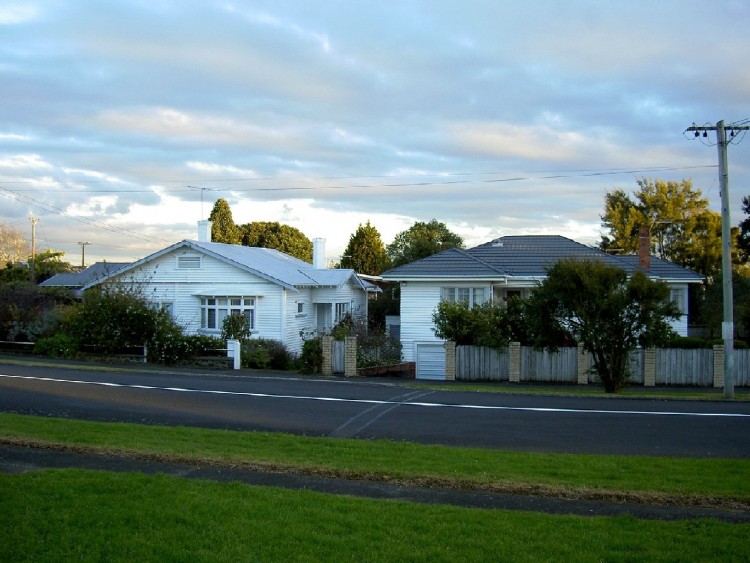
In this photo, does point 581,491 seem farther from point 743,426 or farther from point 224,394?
point 224,394

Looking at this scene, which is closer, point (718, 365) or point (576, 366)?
point (718, 365)

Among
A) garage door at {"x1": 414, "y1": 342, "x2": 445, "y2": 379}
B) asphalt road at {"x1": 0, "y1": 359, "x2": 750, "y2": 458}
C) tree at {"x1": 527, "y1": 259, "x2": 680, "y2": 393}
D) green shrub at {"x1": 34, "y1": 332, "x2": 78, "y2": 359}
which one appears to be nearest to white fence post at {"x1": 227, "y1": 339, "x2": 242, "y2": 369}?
asphalt road at {"x1": 0, "y1": 359, "x2": 750, "y2": 458}

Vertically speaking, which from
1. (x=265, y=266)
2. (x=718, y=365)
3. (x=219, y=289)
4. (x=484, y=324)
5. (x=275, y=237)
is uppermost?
(x=275, y=237)

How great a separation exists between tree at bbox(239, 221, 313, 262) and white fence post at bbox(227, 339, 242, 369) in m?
45.4

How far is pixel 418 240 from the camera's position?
55438mm

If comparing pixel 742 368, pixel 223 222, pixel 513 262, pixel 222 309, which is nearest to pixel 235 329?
pixel 222 309

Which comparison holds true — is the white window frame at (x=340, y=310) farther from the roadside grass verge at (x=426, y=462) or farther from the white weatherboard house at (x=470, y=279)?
the roadside grass verge at (x=426, y=462)

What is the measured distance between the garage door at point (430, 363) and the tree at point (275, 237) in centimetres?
4799

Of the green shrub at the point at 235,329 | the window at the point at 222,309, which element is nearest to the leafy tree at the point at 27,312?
the window at the point at 222,309

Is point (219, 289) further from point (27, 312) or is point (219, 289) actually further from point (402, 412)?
point (402, 412)

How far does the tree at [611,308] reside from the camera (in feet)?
72.8

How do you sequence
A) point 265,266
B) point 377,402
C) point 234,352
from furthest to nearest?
1. point 265,266
2. point 234,352
3. point 377,402

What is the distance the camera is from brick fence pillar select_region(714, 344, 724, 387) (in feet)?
81.9

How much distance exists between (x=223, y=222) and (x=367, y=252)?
15.9m
